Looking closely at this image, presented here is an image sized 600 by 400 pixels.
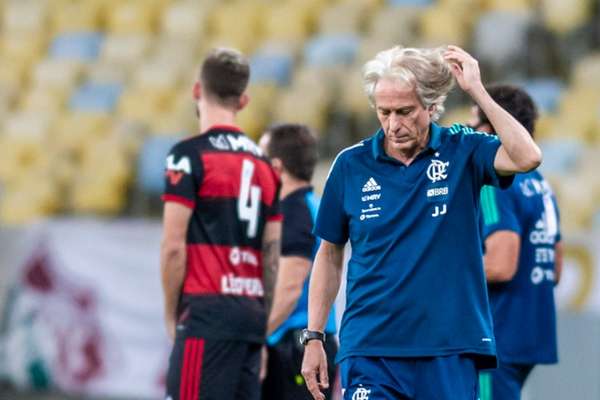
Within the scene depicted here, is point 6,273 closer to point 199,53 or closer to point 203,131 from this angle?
point 199,53

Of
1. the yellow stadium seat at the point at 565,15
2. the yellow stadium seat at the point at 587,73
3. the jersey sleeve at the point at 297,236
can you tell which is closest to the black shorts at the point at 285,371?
the jersey sleeve at the point at 297,236

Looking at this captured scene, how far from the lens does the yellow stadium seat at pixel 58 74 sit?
15.3m

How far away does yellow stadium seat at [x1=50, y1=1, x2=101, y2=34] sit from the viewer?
1630 cm

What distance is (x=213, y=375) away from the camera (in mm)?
5828

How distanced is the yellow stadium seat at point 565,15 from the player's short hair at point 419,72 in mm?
8231

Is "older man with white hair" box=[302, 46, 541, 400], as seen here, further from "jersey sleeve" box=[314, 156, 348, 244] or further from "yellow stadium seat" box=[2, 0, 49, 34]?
"yellow stadium seat" box=[2, 0, 49, 34]

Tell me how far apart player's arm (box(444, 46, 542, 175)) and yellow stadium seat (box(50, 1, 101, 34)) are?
483 inches

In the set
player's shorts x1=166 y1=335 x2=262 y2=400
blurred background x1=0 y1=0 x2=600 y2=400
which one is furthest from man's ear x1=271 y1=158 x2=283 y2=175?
blurred background x1=0 y1=0 x2=600 y2=400

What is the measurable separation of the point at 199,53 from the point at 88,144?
6.75ft

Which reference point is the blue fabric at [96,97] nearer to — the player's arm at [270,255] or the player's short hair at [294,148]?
the player's short hair at [294,148]

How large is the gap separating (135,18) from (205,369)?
10702 mm

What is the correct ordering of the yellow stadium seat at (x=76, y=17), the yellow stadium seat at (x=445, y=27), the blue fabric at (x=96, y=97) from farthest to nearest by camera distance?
the yellow stadium seat at (x=76, y=17)
the blue fabric at (x=96, y=97)
the yellow stadium seat at (x=445, y=27)

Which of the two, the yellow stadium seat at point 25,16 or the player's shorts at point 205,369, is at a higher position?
the yellow stadium seat at point 25,16

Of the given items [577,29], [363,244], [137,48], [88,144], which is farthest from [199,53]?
[363,244]
